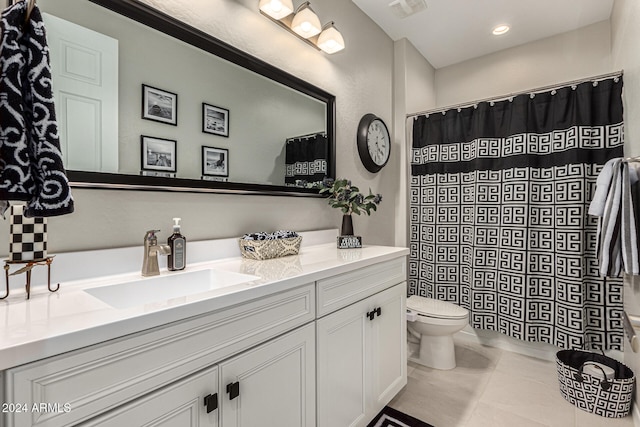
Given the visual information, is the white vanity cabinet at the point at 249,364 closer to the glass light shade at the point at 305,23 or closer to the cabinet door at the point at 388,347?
the cabinet door at the point at 388,347

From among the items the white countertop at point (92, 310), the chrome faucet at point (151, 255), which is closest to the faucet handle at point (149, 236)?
the chrome faucet at point (151, 255)

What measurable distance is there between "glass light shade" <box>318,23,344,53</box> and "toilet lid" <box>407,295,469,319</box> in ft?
5.93

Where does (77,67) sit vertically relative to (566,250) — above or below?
above

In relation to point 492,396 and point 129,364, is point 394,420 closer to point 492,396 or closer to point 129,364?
point 492,396

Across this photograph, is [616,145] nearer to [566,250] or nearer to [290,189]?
[566,250]

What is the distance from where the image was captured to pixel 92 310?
2.36ft

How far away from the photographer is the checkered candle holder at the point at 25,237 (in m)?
0.83

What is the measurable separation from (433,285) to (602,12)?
95.9 inches

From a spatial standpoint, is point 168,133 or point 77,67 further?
point 168,133

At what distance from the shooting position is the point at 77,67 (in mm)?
1009

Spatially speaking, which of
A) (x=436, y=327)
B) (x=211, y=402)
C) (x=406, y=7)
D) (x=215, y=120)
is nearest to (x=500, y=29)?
(x=406, y=7)

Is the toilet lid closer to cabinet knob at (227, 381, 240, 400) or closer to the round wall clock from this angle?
the round wall clock

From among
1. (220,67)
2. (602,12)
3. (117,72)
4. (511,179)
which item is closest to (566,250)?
(511,179)

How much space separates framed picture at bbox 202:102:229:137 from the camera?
4.45 ft
